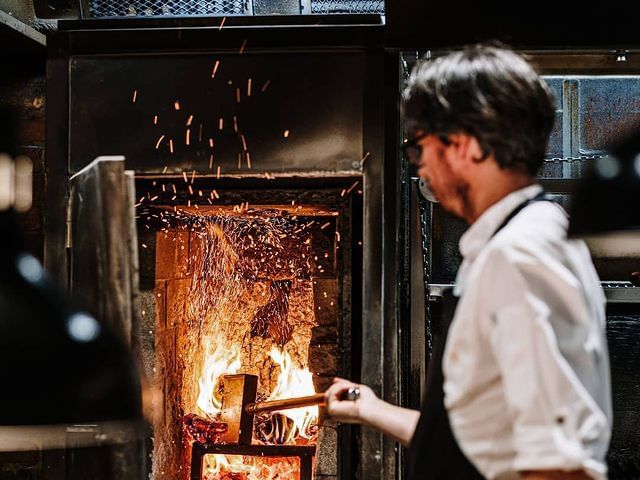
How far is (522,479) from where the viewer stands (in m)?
1.74

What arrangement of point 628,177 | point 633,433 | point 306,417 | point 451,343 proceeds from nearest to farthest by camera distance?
point 628,177, point 451,343, point 633,433, point 306,417

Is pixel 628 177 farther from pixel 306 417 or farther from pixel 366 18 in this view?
pixel 306 417

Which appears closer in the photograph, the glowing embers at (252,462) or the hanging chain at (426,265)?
the hanging chain at (426,265)

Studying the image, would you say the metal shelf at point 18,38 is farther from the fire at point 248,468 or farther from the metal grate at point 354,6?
the fire at point 248,468

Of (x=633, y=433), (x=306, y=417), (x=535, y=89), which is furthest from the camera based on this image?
(x=306, y=417)

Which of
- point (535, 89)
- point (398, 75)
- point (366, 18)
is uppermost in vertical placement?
point (366, 18)

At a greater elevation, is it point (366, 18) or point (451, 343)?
point (366, 18)

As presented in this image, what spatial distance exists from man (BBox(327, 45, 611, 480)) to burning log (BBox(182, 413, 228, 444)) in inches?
130

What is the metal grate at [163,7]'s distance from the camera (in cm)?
413

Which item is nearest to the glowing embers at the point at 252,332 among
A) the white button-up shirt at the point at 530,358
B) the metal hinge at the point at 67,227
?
the metal hinge at the point at 67,227

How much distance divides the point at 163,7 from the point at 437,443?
2877 millimetres

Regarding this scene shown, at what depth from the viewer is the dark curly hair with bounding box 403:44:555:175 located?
80.0 inches

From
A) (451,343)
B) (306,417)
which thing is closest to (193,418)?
(306,417)

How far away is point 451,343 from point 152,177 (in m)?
2.40
